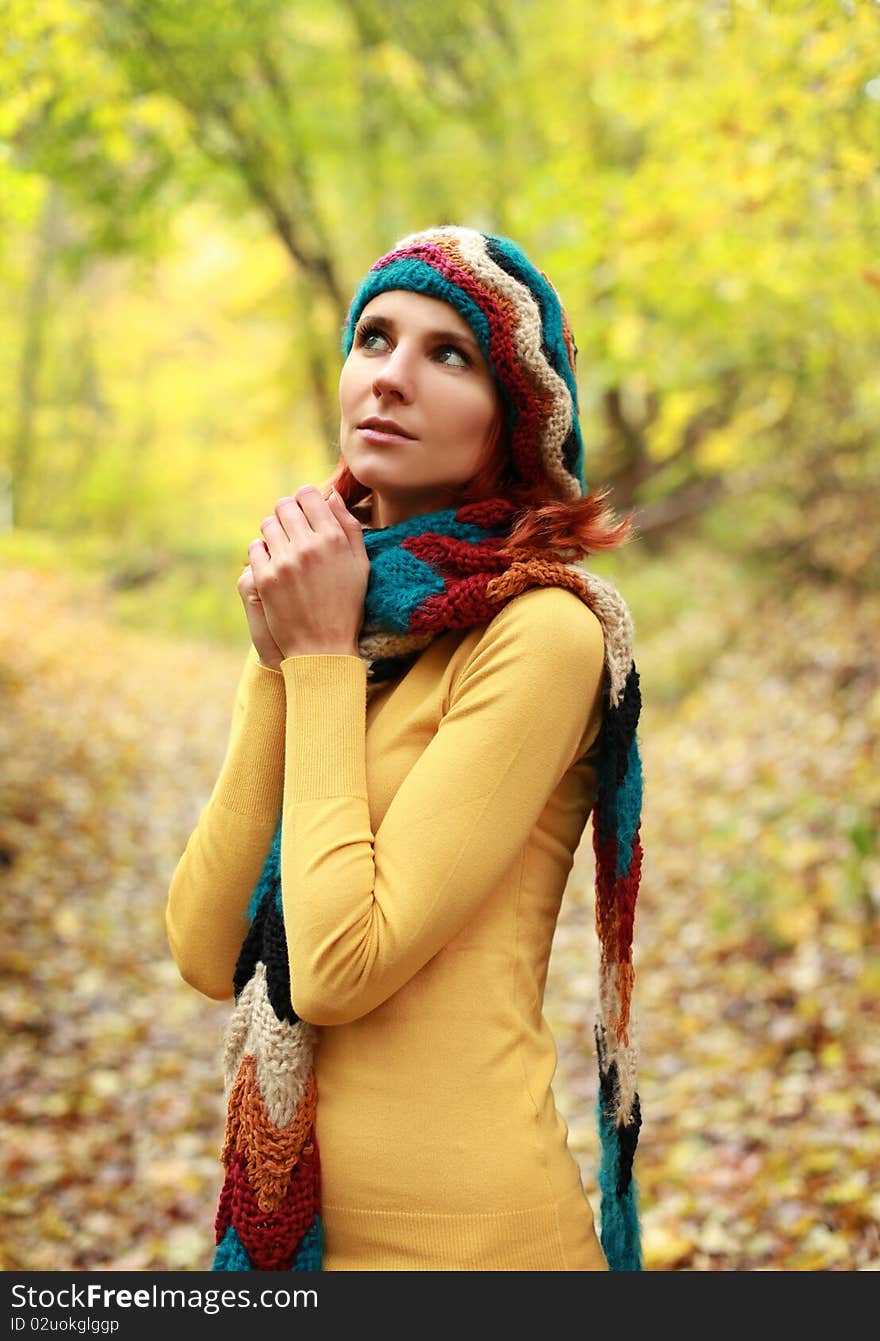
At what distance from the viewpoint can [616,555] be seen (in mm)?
12617

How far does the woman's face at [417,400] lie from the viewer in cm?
151

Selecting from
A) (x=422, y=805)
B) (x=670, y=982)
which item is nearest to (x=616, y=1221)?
(x=422, y=805)

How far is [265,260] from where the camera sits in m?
13.3

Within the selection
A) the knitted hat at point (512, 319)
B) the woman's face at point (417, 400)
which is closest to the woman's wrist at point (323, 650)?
the woman's face at point (417, 400)

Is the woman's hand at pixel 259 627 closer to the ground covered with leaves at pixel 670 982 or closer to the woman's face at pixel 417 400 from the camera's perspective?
the woman's face at pixel 417 400

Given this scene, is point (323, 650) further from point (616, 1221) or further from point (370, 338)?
point (616, 1221)

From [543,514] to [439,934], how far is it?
61 cm

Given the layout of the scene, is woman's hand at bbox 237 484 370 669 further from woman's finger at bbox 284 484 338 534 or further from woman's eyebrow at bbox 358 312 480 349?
woman's eyebrow at bbox 358 312 480 349

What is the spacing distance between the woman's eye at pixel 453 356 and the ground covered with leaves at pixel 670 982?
2813 millimetres

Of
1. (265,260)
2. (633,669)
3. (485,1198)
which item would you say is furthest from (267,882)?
(265,260)

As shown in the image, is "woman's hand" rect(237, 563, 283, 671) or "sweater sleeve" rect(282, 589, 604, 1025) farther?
"woman's hand" rect(237, 563, 283, 671)

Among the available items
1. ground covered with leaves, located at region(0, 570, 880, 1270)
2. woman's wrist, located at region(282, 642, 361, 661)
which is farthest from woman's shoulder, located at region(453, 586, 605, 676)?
ground covered with leaves, located at region(0, 570, 880, 1270)

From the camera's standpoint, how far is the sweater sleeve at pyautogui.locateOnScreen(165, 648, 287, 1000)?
5.04ft
